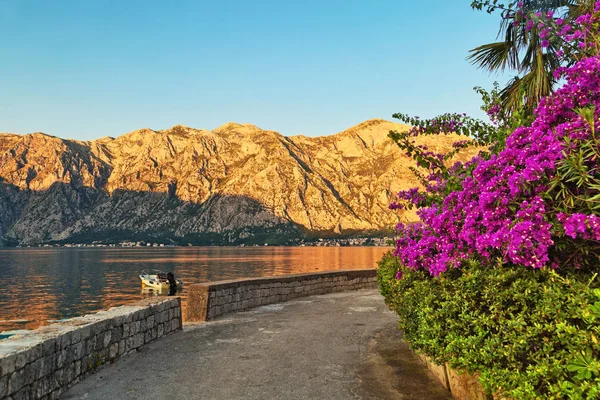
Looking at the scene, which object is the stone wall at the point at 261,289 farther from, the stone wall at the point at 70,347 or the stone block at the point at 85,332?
the stone block at the point at 85,332

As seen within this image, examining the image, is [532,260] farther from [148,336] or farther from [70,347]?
[148,336]

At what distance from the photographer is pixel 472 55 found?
11.6 meters

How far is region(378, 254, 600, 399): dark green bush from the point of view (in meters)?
4.32

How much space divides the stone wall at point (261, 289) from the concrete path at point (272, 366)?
0.75 meters

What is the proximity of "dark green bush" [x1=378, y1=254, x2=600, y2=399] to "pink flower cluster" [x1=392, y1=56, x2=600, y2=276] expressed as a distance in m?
0.35

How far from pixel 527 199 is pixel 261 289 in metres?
13.4

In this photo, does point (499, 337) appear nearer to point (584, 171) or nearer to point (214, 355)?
point (584, 171)

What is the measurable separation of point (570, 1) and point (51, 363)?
1320cm

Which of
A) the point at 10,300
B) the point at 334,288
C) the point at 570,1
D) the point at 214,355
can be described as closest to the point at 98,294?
the point at 10,300

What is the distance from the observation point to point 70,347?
8.05 meters

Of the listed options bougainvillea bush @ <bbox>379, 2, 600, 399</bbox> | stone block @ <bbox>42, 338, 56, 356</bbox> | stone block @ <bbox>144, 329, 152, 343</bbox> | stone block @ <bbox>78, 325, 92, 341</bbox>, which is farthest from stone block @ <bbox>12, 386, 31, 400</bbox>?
bougainvillea bush @ <bbox>379, 2, 600, 399</bbox>

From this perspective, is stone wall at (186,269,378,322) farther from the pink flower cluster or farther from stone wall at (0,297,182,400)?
the pink flower cluster

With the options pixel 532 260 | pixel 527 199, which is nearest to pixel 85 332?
pixel 532 260

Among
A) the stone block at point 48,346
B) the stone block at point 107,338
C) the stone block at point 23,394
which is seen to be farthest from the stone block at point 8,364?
the stone block at point 107,338
